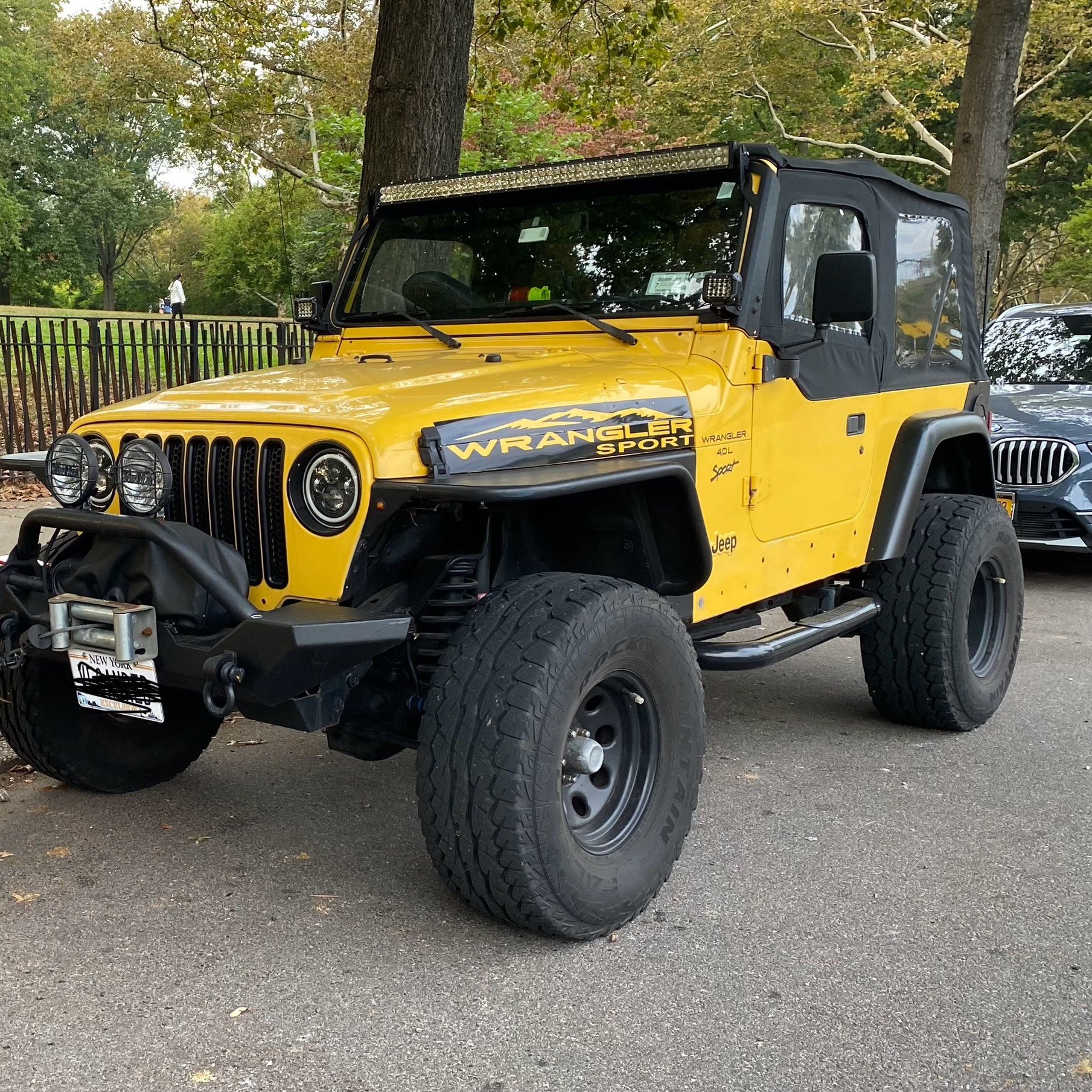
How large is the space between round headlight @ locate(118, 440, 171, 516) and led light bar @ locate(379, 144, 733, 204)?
1.85 meters

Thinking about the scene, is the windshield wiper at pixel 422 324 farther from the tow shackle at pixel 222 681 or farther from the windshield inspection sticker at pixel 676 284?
the tow shackle at pixel 222 681

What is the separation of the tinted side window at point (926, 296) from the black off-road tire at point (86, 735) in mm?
3160

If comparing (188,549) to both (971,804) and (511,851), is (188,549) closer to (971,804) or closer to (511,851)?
(511,851)

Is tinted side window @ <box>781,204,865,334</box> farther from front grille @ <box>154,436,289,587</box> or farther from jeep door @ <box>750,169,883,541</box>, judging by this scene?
front grille @ <box>154,436,289,587</box>

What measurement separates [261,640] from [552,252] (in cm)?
211

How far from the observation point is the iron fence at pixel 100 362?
1057 centimetres

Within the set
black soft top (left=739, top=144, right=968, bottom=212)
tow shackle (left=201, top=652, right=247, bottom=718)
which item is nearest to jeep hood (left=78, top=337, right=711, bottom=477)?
tow shackle (left=201, top=652, right=247, bottom=718)

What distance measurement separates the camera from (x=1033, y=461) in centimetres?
827

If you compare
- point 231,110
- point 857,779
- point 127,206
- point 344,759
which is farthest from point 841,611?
point 127,206

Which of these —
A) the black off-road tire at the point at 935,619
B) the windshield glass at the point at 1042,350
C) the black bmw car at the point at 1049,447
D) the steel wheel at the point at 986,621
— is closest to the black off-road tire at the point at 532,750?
the black off-road tire at the point at 935,619

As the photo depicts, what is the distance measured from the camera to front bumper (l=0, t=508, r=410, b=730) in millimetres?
2824

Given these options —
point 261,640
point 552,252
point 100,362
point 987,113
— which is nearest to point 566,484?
point 261,640

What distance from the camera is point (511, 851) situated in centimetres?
299

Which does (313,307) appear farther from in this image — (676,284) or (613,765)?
(613,765)
